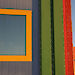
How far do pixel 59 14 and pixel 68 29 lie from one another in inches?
13.2

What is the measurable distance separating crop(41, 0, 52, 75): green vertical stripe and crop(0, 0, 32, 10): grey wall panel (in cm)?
27

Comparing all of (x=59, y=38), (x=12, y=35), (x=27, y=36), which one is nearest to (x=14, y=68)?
(x=27, y=36)

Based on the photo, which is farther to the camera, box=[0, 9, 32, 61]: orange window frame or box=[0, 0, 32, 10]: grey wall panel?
box=[0, 0, 32, 10]: grey wall panel

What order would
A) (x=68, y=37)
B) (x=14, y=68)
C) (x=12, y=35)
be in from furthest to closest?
(x=12, y=35)
(x=68, y=37)
(x=14, y=68)

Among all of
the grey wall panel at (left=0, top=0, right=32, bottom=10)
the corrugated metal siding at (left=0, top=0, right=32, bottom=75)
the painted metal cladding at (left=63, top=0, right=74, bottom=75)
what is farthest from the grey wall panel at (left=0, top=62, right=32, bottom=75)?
the grey wall panel at (left=0, top=0, right=32, bottom=10)

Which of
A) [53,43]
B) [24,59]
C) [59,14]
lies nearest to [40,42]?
[53,43]

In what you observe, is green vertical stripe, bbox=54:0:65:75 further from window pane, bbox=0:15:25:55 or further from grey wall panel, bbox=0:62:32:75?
window pane, bbox=0:15:25:55

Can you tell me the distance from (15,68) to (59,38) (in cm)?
98

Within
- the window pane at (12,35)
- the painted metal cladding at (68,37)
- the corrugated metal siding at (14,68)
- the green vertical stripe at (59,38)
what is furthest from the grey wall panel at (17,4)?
the painted metal cladding at (68,37)

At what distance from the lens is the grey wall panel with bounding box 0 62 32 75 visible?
293 cm

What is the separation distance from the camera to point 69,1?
3195mm

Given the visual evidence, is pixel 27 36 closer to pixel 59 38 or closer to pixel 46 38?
pixel 46 38

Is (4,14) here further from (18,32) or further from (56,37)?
(56,37)

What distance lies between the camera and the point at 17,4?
310 centimetres
